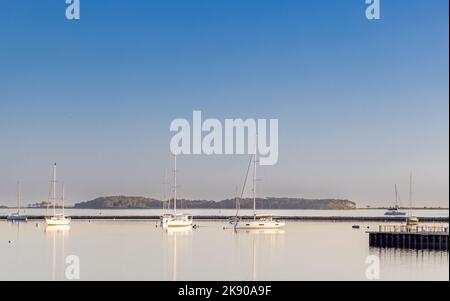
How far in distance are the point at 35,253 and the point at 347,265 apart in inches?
1174

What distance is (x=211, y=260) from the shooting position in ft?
220

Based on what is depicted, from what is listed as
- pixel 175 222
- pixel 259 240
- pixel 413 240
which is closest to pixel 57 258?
pixel 259 240

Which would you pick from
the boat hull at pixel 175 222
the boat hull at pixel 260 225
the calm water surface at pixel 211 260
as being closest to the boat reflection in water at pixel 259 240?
the calm water surface at pixel 211 260

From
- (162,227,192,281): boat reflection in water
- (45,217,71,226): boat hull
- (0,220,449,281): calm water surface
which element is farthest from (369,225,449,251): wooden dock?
(45,217,71,226): boat hull

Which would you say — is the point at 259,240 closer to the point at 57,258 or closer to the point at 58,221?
the point at 57,258

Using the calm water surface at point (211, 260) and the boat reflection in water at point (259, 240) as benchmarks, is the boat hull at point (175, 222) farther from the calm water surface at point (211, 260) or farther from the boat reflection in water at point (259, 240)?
the calm water surface at point (211, 260)

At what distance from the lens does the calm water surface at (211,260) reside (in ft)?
184
